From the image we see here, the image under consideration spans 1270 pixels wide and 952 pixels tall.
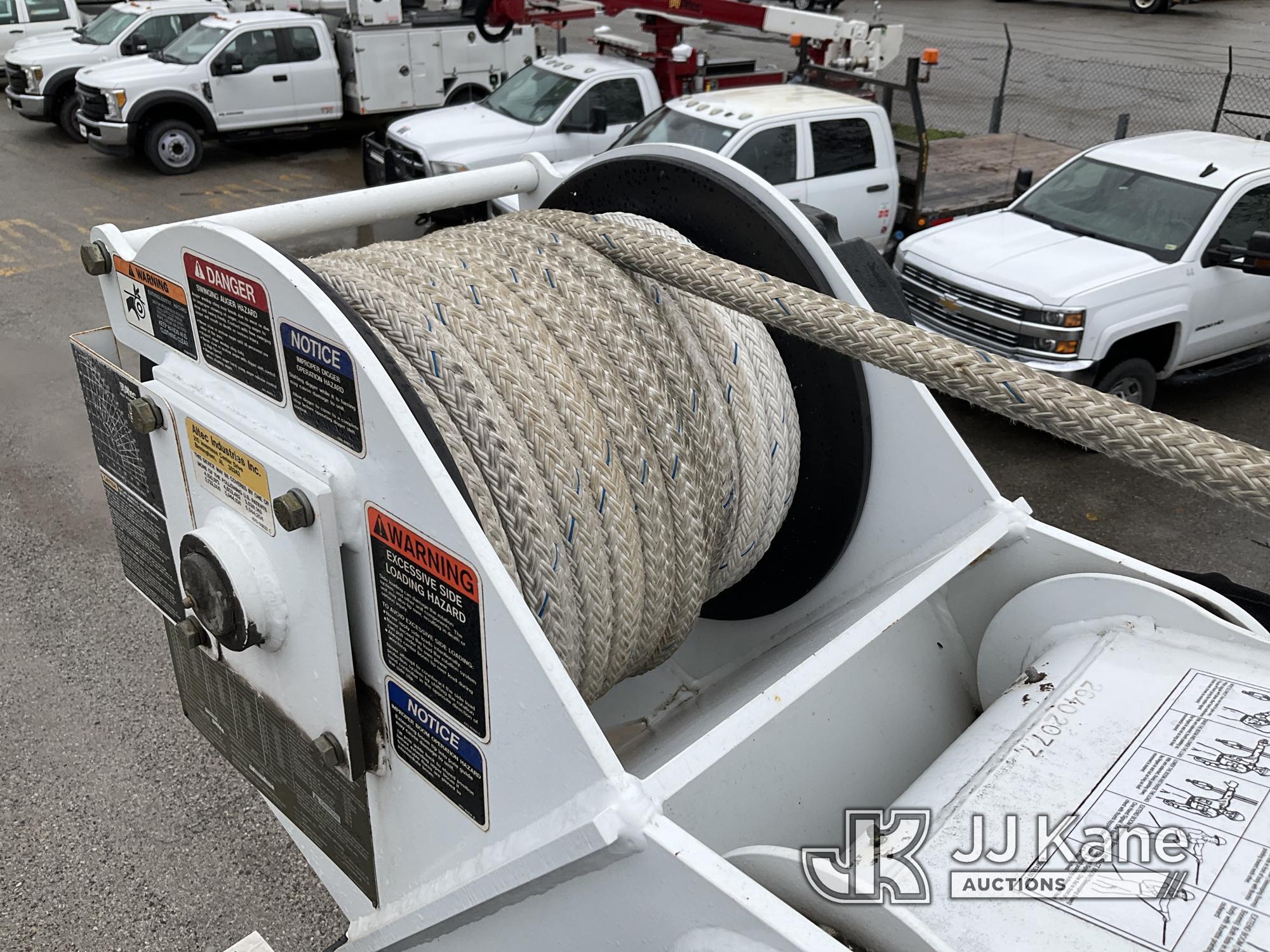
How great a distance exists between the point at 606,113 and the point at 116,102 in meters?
6.15

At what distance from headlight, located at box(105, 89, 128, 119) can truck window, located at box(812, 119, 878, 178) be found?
8.50 meters

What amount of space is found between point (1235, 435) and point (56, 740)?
7.32 metres

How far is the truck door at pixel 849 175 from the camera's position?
8945 mm

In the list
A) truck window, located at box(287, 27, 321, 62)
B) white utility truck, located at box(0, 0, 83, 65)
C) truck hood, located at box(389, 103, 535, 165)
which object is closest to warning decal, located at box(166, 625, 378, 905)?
truck hood, located at box(389, 103, 535, 165)

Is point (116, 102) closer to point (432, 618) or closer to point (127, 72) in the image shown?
point (127, 72)

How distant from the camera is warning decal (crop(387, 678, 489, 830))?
78.9 inches

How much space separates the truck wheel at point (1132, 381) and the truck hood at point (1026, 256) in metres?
0.57

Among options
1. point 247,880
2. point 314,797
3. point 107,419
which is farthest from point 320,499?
point 247,880

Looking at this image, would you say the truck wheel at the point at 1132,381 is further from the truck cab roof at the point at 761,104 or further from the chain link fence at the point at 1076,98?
the chain link fence at the point at 1076,98

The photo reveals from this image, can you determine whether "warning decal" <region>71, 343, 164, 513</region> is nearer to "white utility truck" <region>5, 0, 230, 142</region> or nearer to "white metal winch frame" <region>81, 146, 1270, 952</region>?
"white metal winch frame" <region>81, 146, 1270, 952</region>

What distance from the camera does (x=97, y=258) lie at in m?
2.54

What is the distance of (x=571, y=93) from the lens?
426 inches

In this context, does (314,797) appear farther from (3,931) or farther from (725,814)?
(3,931)

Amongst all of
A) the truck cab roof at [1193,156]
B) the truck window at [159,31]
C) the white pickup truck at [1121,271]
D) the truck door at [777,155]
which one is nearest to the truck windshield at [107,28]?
the truck window at [159,31]
